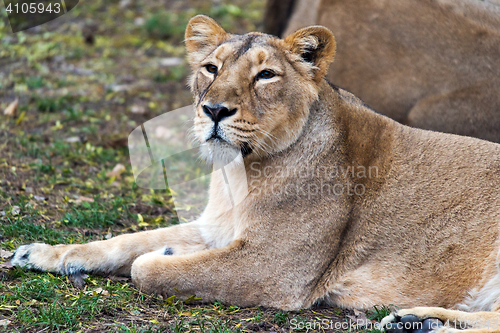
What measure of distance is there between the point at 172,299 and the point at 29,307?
97 cm

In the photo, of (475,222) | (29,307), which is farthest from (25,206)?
(475,222)

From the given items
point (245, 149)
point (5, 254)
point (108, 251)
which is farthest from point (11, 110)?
point (245, 149)

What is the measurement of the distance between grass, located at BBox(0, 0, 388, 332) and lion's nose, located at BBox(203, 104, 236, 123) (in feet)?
4.46

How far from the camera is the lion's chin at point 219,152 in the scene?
3938 mm

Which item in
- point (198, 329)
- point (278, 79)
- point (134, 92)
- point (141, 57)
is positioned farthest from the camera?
point (141, 57)

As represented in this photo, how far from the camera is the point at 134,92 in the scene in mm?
8609

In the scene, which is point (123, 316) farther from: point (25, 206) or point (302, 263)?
point (25, 206)

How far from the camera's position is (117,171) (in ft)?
21.0

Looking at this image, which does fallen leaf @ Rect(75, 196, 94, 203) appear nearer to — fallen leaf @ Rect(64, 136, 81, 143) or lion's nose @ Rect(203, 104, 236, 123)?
fallen leaf @ Rect(64, 136, 81, 143)

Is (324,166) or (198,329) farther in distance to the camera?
(324,166)

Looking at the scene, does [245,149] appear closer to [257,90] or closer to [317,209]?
[257,90]

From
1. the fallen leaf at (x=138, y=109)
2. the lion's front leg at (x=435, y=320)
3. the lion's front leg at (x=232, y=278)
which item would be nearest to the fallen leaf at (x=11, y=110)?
the fallen leaf at (x=138, y=109)

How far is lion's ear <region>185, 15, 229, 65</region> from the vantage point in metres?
4.61

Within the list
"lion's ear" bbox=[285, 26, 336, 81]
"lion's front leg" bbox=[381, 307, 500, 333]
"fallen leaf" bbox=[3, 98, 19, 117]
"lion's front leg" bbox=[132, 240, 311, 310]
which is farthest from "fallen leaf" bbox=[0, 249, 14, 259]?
"fallen leaf" bbox=[3, 98, 19, 117]
